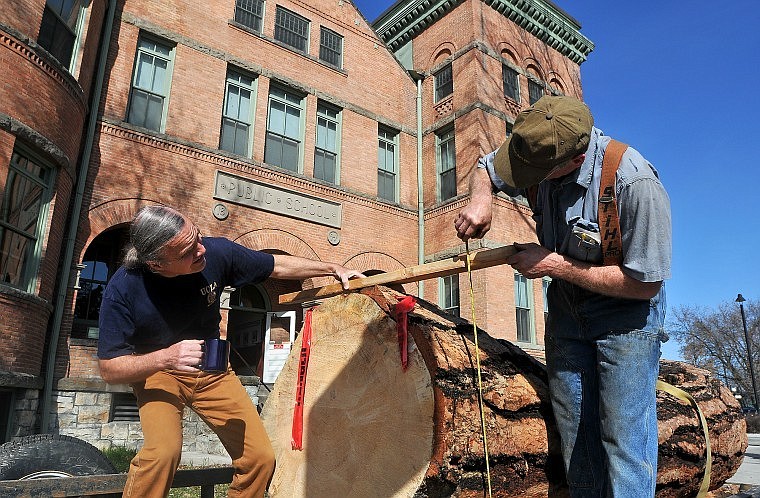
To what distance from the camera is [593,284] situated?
227 centimetres

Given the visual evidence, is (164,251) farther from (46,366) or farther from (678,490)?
(46,366)

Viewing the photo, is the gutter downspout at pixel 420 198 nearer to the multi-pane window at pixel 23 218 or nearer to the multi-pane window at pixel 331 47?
the multi-pane window at pixel 331 47

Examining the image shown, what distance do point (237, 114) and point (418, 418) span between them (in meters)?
11.0

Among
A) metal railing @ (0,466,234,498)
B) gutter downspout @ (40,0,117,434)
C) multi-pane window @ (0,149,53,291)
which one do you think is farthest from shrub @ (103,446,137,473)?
metal railing @ (0,466,234,498)

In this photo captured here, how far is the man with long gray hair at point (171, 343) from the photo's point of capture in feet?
8.21

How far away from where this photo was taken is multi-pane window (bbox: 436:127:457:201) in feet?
48.7

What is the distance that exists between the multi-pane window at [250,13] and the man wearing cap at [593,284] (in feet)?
39.1

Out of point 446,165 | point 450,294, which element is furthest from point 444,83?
point 450,294

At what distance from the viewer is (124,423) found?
9.05 metres

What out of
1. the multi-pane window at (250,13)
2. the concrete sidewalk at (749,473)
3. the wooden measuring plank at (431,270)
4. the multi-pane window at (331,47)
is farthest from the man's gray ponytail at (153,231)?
the multi-pane window at (331,47)

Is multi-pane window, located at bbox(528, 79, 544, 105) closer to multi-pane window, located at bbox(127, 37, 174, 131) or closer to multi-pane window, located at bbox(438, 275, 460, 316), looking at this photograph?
multi-pane window, located at bbox(438, 275, 460, 316)

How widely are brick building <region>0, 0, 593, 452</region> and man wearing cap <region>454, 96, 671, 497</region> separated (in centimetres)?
687

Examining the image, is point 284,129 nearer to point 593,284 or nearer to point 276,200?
point 276,200

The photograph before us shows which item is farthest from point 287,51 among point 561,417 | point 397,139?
point 561,417
